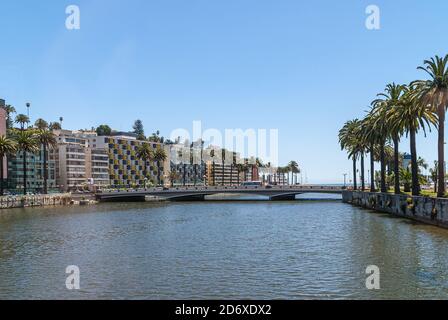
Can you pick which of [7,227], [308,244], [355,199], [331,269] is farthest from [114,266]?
[355,199]

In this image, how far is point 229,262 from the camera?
134 ft

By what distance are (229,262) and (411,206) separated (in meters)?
45.7

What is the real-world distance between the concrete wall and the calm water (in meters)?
2.18

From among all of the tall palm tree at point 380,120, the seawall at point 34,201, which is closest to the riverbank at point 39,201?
the seawall at point 34,201

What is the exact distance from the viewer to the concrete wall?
6297 cm

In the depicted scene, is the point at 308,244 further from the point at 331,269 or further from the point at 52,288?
the point at 52,288

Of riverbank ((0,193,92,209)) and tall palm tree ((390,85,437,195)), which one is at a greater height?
tall palm tree ((390,85,437,195))

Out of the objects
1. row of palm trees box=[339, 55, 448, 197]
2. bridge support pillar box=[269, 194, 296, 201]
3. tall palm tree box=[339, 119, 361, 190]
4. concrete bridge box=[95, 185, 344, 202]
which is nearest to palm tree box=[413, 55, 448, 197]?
row of palm trees box=[339, 55, 448, 197]

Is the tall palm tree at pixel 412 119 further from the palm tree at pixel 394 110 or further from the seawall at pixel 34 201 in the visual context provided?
the seawall at pixel 34 201

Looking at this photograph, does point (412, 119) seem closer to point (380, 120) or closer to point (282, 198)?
point (380, 120)

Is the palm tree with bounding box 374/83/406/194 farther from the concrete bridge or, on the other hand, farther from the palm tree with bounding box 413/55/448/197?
the concrete bridge

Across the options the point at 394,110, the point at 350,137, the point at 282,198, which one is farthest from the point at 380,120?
the point at 282,198

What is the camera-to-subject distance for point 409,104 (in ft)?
255

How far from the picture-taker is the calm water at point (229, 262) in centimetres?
3034
